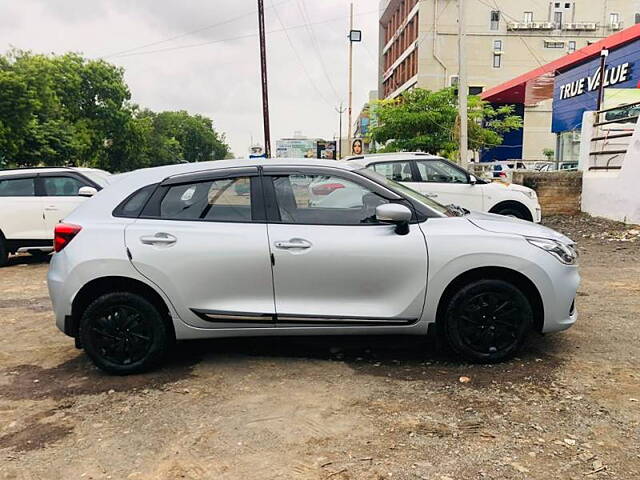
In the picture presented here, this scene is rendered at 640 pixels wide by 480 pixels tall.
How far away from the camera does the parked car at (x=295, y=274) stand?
406 cm

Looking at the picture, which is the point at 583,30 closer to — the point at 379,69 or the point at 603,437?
the point at 379,69

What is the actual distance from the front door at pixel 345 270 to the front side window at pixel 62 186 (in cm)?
671

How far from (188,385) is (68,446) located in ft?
3.23

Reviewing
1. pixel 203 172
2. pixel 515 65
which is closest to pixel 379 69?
pixel 515 65

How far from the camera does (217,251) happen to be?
4.09 m

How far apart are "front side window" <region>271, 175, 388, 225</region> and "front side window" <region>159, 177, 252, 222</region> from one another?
265 mm

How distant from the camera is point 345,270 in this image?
4.05m

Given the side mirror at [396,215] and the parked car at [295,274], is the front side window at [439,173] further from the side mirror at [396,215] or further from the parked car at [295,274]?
the side mirror at [396,215]

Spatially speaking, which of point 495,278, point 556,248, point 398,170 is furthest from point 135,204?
point 398,170

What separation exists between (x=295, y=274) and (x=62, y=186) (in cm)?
713

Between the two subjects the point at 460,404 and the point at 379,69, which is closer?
the point at 460,404

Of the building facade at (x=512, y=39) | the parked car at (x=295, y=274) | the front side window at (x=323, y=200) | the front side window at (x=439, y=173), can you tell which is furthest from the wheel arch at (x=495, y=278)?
the building facade at (x=512, y=39)

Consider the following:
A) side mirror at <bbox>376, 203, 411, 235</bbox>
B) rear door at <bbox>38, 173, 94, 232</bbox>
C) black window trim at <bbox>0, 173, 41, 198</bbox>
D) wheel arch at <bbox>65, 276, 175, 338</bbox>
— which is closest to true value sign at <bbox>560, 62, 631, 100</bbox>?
rear door at <bbox>38, 173, 94, 232</bbox>

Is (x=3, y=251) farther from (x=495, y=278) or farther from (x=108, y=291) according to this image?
(x=495, y=278)
